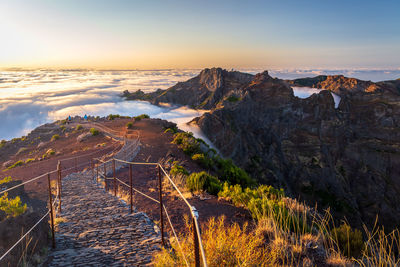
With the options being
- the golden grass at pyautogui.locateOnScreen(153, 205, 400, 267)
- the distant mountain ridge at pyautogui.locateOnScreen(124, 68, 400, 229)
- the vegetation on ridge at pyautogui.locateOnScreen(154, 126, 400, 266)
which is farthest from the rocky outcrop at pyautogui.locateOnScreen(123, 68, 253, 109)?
the golden grass at pyautogui.locateOnScreen(153, 205, 400, 267)

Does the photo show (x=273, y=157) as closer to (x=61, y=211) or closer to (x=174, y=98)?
(x=61, y=211)

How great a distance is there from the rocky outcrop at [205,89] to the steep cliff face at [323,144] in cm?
3700

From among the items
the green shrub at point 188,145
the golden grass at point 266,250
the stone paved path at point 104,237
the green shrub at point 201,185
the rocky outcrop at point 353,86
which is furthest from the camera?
the rocky outcrop at point 353,86

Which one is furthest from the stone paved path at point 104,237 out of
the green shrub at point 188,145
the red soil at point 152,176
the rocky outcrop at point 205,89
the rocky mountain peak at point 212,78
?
the rocky mountain peak at point 212,78

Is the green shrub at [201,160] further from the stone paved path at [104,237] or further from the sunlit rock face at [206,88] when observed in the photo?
the sunlit rock face at [206,88]

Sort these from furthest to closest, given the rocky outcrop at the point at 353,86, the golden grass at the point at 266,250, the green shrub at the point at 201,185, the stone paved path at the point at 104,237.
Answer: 1. the rocky outcrop at the point at 353,86
2. the green shrub at the point at 201,185
3. the stone paved path at the point at 104,237
4. the golden grass at the point at 266,250

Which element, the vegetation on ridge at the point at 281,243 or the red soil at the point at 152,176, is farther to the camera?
the red soil at the point at 152,176

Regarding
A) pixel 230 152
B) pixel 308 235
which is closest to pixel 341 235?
pixel 308 235

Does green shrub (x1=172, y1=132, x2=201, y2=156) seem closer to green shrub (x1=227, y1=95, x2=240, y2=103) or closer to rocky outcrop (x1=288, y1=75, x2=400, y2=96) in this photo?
green shrub (x1=227, y1=95, x2=240, y2=103)

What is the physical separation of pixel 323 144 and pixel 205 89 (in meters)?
79.5

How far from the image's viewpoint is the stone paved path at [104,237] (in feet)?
13.1

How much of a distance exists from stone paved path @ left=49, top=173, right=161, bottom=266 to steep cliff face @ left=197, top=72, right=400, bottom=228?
55.6m

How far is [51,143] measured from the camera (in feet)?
112

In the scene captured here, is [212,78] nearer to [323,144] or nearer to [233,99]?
[233,99]
